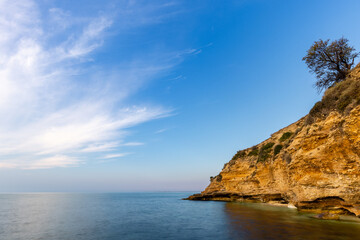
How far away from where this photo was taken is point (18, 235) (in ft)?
60.2

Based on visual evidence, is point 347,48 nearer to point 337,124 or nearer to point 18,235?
point 337,124

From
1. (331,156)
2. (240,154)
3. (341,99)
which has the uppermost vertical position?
(341,99)

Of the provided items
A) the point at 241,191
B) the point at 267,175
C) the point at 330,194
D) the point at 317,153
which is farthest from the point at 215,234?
the point at 241,191

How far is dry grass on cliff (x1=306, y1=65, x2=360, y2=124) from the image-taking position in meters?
19.1

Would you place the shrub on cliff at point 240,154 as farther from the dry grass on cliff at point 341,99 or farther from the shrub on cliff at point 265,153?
the dry grass on cliff at point 341,99

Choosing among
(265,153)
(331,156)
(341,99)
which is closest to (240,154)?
(265,153)

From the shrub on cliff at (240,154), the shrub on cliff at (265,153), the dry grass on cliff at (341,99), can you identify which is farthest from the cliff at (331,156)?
the shrub on cliff at (240,154)

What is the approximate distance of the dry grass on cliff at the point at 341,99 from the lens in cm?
1915

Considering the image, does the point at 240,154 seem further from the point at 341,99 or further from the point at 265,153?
the point at 341,99

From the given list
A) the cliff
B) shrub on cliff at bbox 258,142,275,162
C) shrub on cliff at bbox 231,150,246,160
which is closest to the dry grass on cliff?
the cliff

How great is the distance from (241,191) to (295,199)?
89.9 feet

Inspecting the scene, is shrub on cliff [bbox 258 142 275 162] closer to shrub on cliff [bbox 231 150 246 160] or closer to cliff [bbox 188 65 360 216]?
shrub on cliff [bbox 231 150 246 160]

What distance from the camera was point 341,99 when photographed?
67.1 ft

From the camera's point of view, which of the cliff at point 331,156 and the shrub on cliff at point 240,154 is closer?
the cliff at point 331,156
